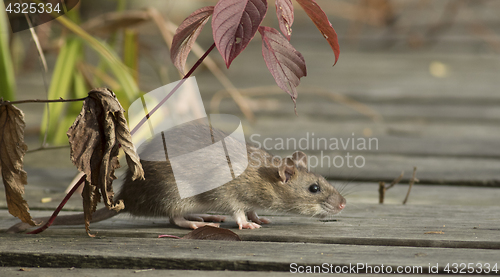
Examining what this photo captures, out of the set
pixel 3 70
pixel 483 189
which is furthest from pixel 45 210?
pixel 483 189

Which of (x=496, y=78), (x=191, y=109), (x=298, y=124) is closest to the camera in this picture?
(x=191, y=109)

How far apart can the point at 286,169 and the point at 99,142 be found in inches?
41.2

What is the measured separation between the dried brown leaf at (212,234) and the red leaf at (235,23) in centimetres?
60

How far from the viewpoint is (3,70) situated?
8.38 feet

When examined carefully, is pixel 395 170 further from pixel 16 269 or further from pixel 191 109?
pixel 16 269

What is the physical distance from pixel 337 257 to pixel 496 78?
15.3 ft

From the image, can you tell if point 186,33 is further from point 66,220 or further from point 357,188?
point 357,188

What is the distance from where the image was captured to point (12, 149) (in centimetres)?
162

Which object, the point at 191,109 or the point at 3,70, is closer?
the point at 3,70

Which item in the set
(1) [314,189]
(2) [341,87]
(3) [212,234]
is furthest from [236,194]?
(2) [341,87]

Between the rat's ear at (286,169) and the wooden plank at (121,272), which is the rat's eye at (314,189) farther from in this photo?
the wooden plank at (121,272)

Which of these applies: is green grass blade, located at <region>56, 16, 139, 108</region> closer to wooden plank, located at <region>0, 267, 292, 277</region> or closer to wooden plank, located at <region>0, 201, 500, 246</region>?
wooden plank, located at <region>0, 201, 500, 246</region>

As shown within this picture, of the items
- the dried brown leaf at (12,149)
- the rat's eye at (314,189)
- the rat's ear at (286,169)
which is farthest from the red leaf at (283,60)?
the rat's eye at (314,189)

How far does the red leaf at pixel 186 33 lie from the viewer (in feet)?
4.93
